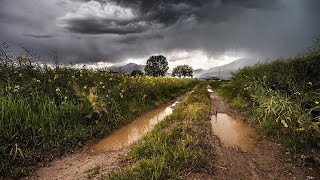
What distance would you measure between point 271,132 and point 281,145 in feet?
3.28

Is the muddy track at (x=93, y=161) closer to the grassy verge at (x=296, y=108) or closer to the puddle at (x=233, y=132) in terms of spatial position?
Result: the puddle at (x=233, y=132)

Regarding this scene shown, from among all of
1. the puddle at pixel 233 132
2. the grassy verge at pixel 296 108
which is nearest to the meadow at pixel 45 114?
the puddle at pixel 233 132

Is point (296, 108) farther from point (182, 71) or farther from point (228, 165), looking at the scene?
point (182, 71)

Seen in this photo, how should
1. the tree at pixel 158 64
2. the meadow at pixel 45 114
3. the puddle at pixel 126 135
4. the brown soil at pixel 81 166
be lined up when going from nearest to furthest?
the brown soil at pixel 81 166, the meadow at pixel 45 114, the puddle at pixel 126 135, the tree at pixel 158 64

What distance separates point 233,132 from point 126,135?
3501 mm

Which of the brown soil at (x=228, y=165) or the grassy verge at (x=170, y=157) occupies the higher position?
the grassy verge at (x=170, y=157)

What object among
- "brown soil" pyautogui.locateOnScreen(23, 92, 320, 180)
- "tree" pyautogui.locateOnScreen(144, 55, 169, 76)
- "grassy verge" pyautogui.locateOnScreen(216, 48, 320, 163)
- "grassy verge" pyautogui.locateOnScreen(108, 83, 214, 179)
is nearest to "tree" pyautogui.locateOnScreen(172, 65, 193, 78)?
"tree" pyautogui.locateOnScreen(144, 55, 169, 76)

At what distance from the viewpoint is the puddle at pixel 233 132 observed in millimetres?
A: 6860

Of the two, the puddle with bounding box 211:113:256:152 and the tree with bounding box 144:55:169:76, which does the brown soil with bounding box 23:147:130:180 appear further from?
the tree with bounding box 144:55:169:76

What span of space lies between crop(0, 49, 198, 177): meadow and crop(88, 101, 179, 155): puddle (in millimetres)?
325

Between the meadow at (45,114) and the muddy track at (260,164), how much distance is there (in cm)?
387

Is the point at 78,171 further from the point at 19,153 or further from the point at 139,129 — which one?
the point at 139,129

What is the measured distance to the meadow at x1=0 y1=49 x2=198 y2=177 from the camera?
575 centimetres

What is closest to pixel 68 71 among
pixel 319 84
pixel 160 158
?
pixel 160 158
